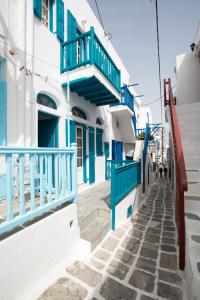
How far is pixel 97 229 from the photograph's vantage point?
3.32m

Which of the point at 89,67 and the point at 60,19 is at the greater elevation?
the point at 60,19

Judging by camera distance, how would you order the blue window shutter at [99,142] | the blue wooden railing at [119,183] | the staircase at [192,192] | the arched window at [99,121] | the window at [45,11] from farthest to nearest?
the arched window at [99,121], the blue window shutter at [99,142], the window at [45,11], the blue wooden railing at [119,183], the staircase at [192,192]

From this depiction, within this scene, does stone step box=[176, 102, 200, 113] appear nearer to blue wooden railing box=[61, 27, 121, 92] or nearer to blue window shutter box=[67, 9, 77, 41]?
→ blue wooden railing box=[61, 27, 121, 92]

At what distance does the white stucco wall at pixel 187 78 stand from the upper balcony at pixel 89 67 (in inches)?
200

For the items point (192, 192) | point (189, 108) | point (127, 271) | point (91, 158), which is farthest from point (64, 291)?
point (189, 108)

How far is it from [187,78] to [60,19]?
7.20 meters

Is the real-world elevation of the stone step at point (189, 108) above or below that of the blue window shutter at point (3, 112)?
above

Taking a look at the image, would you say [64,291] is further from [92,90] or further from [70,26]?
[70,26]

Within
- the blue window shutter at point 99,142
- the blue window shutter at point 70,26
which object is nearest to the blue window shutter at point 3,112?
the blue window shutter at point 70,26

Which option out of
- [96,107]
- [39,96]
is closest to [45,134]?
[39,96]

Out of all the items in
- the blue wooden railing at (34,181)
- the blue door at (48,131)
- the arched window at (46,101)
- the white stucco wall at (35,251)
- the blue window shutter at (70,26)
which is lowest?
the white stucco wall at (35,251)

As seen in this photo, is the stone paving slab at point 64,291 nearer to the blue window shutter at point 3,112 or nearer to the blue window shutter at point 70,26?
the blue window shutter at point 3,112

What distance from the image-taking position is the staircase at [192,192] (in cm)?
191

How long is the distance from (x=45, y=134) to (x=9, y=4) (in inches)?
120
